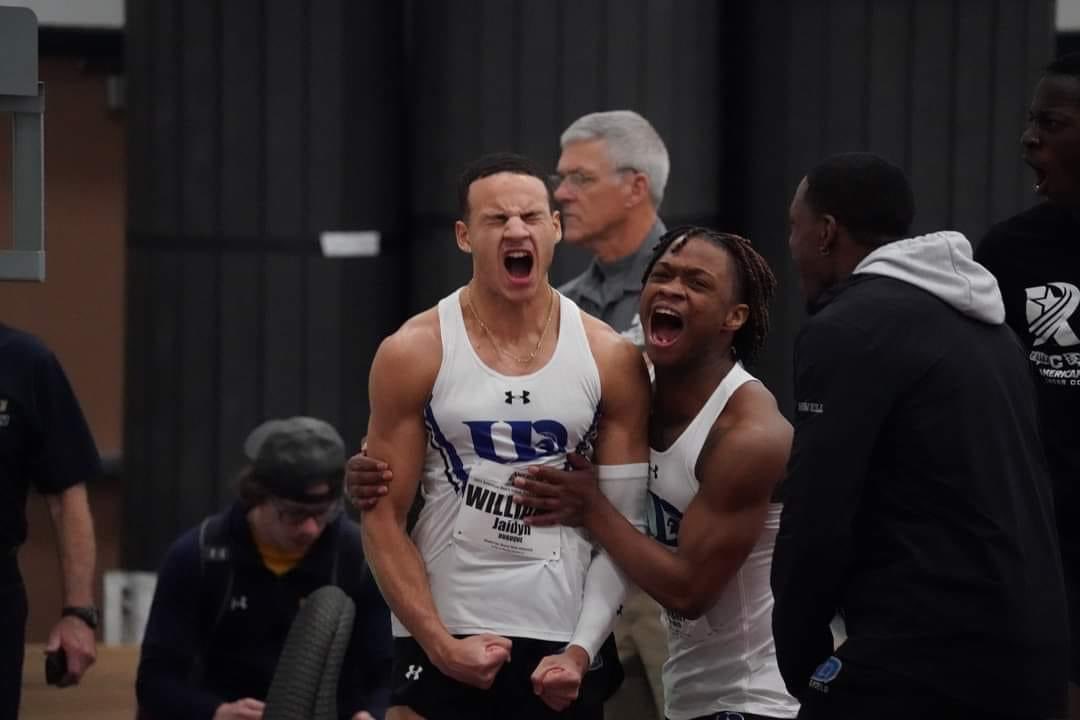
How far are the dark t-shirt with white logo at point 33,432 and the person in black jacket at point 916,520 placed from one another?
5.74 feet

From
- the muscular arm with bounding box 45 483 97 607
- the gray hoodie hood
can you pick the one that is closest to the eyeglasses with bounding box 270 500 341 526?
the muscular arm with bounding box 45 483 97 607

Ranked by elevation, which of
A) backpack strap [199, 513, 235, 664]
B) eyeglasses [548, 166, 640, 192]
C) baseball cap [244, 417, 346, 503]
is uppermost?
eyeglasses [548, 166, 640, 192]

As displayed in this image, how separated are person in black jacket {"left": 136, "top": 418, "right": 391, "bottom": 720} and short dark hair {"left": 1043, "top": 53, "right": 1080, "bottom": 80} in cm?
167

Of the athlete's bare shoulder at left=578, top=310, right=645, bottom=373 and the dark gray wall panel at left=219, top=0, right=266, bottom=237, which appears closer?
the athlete's bare shoulder at left=578, top=310, right=645, bottom=373

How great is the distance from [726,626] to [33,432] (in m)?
1.57

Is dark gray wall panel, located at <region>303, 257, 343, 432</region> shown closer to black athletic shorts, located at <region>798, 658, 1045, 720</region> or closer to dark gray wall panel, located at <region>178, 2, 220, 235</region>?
dark gray wall panel, located at <region>178, 2, 220, 235</region>

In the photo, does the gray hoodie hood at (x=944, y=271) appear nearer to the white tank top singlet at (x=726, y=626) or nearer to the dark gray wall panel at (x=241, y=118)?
the white tank top singlet at (x=726, y=626)

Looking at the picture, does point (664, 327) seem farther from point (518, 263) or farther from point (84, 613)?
point (84, 613)

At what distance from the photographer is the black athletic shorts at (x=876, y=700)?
7.92 ft

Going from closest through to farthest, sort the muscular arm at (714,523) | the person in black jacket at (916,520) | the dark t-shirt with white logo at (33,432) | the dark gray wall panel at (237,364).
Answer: the person in black jacket at (916,520) → the muscular arm at (714,523) → the dark t-shirt with white logo at (33,432) → the dark gray wall panel at (237,364)

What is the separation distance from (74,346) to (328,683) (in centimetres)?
436

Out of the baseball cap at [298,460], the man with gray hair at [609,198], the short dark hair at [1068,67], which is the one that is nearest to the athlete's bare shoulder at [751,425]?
the short dark hair at [1068,67]

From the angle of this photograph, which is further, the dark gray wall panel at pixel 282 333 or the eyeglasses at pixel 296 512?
the dark gray wall panel at pixel 282 333

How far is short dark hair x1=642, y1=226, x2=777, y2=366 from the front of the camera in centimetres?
288
